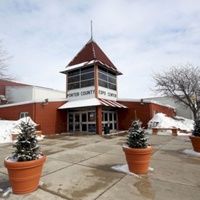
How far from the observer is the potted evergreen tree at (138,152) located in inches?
209

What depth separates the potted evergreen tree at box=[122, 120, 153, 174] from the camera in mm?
5305

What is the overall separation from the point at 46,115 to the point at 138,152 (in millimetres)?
13811

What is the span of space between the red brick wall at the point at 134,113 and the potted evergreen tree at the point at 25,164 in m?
14.8

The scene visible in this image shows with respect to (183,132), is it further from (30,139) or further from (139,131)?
(30,139)

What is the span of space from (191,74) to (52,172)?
22703 mm

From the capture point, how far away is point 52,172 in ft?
18.7

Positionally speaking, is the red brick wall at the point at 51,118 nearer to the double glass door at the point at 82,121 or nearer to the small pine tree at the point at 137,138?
the double glass door at the point at 82,121

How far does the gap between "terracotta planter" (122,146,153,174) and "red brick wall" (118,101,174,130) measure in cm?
1306

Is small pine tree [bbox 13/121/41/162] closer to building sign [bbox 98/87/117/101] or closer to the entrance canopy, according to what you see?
the entrance canopy

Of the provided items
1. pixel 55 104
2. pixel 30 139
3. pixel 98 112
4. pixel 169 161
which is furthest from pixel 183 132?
pixel 30 139

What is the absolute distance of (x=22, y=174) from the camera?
4.08m

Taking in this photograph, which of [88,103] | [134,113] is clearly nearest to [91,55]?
[88,103]

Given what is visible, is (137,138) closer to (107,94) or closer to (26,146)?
(26,146)

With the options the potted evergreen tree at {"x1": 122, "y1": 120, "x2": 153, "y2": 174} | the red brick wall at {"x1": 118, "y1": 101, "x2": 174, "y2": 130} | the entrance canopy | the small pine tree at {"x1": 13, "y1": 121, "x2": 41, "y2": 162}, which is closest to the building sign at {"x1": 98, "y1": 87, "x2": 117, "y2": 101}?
the entrance canopy
